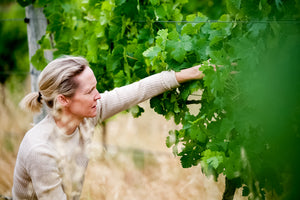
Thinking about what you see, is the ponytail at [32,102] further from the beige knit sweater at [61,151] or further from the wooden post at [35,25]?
the wooden post at [35,25]

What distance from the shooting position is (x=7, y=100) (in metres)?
4.20

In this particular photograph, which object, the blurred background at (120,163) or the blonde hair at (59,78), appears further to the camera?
the blurred background at (120,163)

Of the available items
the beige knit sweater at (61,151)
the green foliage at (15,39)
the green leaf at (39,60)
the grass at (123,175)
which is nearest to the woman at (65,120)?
the beige knit sweater at (61,151)

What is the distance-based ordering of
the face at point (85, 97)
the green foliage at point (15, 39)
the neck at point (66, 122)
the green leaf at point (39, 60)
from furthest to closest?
the green foliage at point (15, 39), the green leaf at point (39, 60), the neck at point (66, 122), the face at point (85, 97)

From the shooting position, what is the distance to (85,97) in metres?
1.98

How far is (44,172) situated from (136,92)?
678mm

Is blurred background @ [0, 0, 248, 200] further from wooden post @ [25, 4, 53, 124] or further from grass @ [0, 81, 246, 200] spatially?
wooden post @ [25, 4, 53, 124]

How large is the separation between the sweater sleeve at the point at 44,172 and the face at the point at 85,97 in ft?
0.93

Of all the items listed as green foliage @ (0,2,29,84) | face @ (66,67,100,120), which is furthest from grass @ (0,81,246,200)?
green foliage @ (0,2,29,84)

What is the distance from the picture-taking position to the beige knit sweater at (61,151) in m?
1.88

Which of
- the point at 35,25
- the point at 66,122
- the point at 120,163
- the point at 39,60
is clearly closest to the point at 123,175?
the point at 120,163

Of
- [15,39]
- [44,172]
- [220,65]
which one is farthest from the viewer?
[15,39]

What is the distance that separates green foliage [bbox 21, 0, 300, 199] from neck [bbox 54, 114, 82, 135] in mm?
437

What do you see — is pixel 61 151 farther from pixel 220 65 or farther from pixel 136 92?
pixel 220 65
